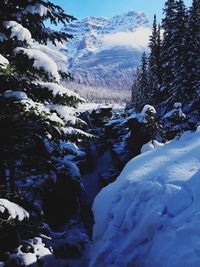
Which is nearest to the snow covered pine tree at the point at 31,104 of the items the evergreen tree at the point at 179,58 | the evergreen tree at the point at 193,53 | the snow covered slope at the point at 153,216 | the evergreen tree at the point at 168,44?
the snow covered slope at the point at 153,216

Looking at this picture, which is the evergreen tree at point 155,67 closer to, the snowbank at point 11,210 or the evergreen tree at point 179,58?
the evergreen tree at point 179,58

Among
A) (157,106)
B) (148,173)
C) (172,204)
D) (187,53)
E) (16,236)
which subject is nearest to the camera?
(172,204)

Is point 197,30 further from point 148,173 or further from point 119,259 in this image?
point 119,259

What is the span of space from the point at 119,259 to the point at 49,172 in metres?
3.59

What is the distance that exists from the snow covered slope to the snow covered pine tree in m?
1.83

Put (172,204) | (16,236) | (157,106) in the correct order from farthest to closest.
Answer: (157,106)
(16,236)
(172,204)

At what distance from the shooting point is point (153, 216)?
679 centimetres

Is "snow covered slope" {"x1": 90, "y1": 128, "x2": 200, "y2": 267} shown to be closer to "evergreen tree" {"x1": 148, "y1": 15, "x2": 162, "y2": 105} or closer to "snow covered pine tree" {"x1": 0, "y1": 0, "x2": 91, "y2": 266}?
"snow covered pine tree" {"x1": 0, "y1": 0, "x2": 91, "y2": 266}

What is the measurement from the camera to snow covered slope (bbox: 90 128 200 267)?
5.87m

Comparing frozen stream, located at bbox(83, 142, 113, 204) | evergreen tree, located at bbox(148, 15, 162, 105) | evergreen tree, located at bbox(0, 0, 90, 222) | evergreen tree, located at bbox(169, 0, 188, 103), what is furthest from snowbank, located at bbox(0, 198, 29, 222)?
evergreen tree, located at bbox(148, 15, 162, 105)

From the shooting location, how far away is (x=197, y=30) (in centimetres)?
3475

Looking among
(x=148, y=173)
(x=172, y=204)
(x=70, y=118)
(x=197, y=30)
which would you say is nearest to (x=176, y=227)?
(x=172, y=204)

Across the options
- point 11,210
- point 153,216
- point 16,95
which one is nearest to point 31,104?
point 16,95

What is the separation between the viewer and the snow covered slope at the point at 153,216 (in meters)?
5.87
